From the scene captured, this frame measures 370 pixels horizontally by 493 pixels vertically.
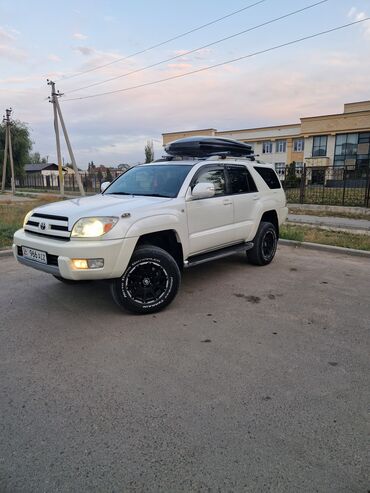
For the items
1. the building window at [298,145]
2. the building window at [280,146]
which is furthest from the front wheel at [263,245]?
the building window at [280,146]

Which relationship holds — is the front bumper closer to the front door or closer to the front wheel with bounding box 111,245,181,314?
the front wheel with bounding box 111,245,181,314

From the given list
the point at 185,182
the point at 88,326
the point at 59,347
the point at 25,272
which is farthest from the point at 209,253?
the point at 25,272

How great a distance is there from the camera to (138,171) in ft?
17.8

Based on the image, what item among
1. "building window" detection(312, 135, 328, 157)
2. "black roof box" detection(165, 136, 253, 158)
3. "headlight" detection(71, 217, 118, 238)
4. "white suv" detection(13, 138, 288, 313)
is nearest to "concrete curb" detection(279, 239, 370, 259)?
"white suv" detection(13, 138, 288, 313)

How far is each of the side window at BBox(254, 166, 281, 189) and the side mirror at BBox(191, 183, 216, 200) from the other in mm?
1887

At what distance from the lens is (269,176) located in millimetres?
6500

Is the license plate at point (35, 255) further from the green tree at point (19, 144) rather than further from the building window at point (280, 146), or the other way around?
the building window at point (280, 146)

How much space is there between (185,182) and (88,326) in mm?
2134

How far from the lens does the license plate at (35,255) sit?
3.90 m

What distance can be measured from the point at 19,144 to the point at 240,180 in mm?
42348

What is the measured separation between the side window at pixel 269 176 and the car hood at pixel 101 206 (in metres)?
2.50

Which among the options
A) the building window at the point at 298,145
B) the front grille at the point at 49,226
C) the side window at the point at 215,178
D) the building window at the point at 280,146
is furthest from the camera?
the building window at the point at 280,146

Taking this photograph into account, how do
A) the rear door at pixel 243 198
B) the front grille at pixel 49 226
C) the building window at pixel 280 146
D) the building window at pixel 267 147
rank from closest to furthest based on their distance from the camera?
the front grille at pixel 49 226
the rear door at pixel 243 198
the building window at pixel 280 146
the building window at pixel 267 147

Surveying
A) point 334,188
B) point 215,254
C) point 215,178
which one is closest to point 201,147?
point 215,178
